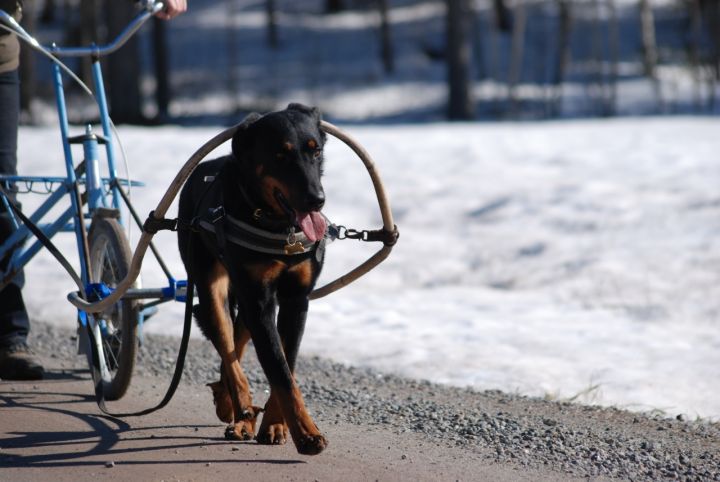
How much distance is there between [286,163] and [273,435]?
3.98ft

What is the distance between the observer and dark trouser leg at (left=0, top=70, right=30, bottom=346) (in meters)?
5.71

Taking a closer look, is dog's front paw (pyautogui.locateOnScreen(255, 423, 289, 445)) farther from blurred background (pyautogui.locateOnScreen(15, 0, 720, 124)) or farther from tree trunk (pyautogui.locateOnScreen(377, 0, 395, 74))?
tree trunk (pyautogui.locateOnScreen(377, 0, 395, 74))

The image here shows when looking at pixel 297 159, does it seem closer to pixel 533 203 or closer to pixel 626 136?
pixel 533 203

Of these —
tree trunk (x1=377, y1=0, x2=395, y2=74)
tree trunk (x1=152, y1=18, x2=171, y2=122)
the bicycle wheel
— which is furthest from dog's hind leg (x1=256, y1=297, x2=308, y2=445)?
tree trunk (x1=377, y1=0, x2=395, y2=74)

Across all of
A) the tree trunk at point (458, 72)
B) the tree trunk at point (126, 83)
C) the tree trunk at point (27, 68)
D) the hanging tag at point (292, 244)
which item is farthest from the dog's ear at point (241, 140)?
the tree trunk at point (458, 72)

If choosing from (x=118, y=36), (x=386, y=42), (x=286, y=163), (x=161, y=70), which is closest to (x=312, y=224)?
(x=286, y=163)

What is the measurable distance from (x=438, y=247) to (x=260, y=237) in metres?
6.62

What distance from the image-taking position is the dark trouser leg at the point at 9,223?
18.7ft

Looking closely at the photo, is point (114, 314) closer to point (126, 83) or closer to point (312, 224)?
point (312, 224)

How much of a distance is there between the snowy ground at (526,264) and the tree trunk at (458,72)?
32.2 ft

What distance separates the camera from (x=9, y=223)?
5742 millimetres

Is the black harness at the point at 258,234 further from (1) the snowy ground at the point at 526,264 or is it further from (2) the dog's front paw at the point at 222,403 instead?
(1) the snowy ground at the point at 526,264

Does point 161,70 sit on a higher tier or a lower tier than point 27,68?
lower

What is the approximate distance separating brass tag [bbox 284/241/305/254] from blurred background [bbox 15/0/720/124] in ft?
56.7
